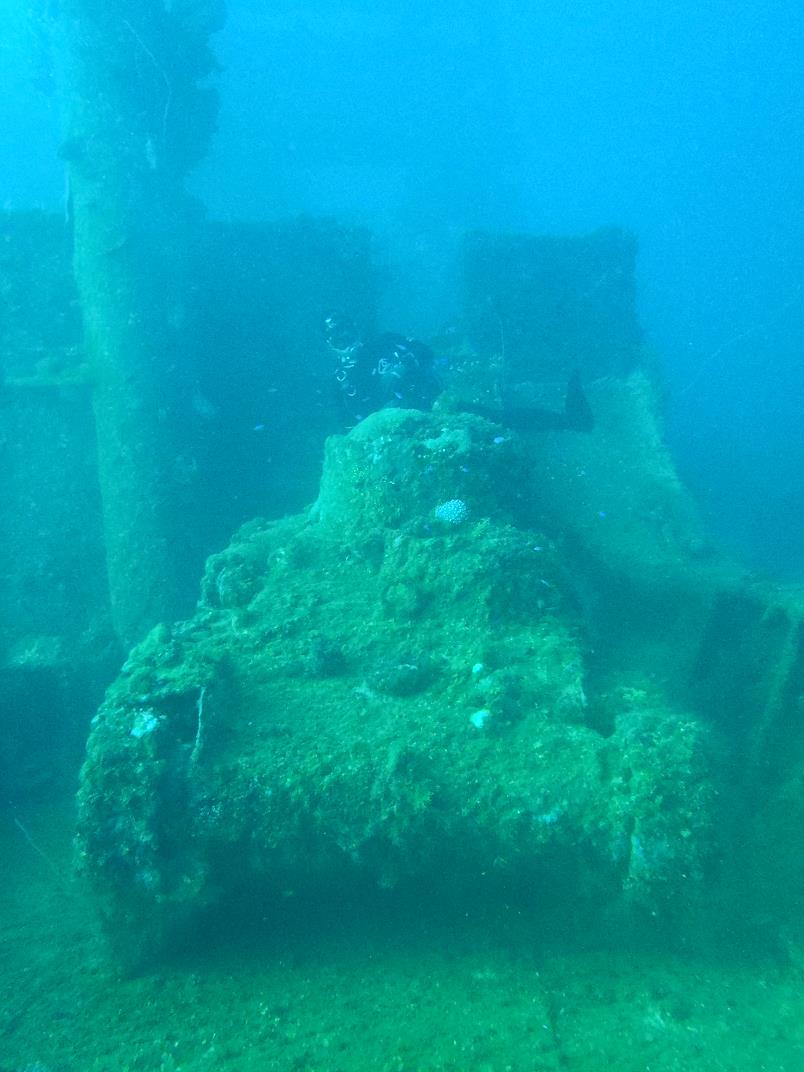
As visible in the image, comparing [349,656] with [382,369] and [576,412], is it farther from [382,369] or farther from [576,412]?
[576,412]

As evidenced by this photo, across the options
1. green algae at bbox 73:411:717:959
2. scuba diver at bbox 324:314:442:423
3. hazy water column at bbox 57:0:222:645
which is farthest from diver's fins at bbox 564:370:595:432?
hazy water column at bbox 57:0:222:645

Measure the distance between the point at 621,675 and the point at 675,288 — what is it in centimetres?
9196

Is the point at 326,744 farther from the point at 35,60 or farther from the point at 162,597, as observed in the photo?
the point at 35,60

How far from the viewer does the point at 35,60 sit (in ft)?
36.7

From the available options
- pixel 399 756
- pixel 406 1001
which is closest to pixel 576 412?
pixel 399 756

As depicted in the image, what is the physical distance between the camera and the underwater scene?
3.15m

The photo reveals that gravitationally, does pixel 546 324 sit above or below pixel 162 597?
above

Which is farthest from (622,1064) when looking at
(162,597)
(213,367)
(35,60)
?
(35,60)

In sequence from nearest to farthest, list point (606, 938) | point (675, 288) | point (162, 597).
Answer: point (606, 938)
point (162, 597)
point (675, 288)

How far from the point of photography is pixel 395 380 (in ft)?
27.8

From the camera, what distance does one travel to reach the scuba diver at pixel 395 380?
830 cm

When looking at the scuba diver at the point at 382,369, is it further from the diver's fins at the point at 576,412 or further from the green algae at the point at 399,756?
the green algae at the point at 399,756

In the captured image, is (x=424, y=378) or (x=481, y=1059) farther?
(x=424, y=378)

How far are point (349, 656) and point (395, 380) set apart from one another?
4853mm
